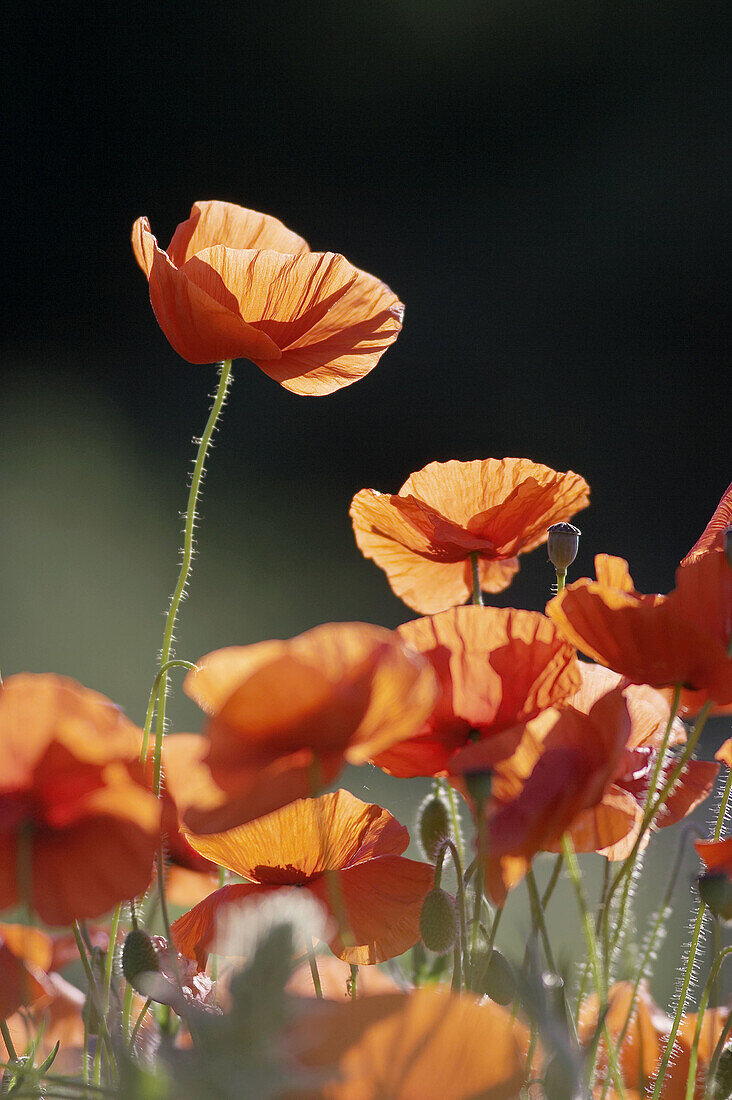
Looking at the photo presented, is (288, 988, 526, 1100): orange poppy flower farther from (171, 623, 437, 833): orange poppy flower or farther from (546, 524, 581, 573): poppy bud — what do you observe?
(546, 524, 581, 573): poppy bud

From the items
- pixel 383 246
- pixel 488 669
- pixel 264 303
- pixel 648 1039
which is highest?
pixel 383 246

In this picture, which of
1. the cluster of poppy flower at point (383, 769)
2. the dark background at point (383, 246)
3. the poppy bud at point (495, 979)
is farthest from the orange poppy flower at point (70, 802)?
the dark background at point (383, 246)

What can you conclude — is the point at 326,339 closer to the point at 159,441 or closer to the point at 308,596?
the point at 308,596

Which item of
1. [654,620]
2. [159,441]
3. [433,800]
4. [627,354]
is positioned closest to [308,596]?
[159,441]

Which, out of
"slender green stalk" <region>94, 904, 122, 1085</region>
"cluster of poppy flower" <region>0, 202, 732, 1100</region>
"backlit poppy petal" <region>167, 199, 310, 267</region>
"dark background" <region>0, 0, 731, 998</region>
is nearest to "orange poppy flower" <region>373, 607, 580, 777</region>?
"cluster of poppy flower" <region>0, 202, 732, 1100</region>

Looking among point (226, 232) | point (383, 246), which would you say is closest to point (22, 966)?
point (226, 232)

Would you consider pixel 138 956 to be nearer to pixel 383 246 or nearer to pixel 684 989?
pixel 684 989

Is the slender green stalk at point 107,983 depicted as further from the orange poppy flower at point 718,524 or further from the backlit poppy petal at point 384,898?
the orange poppy flower at point 718,524
